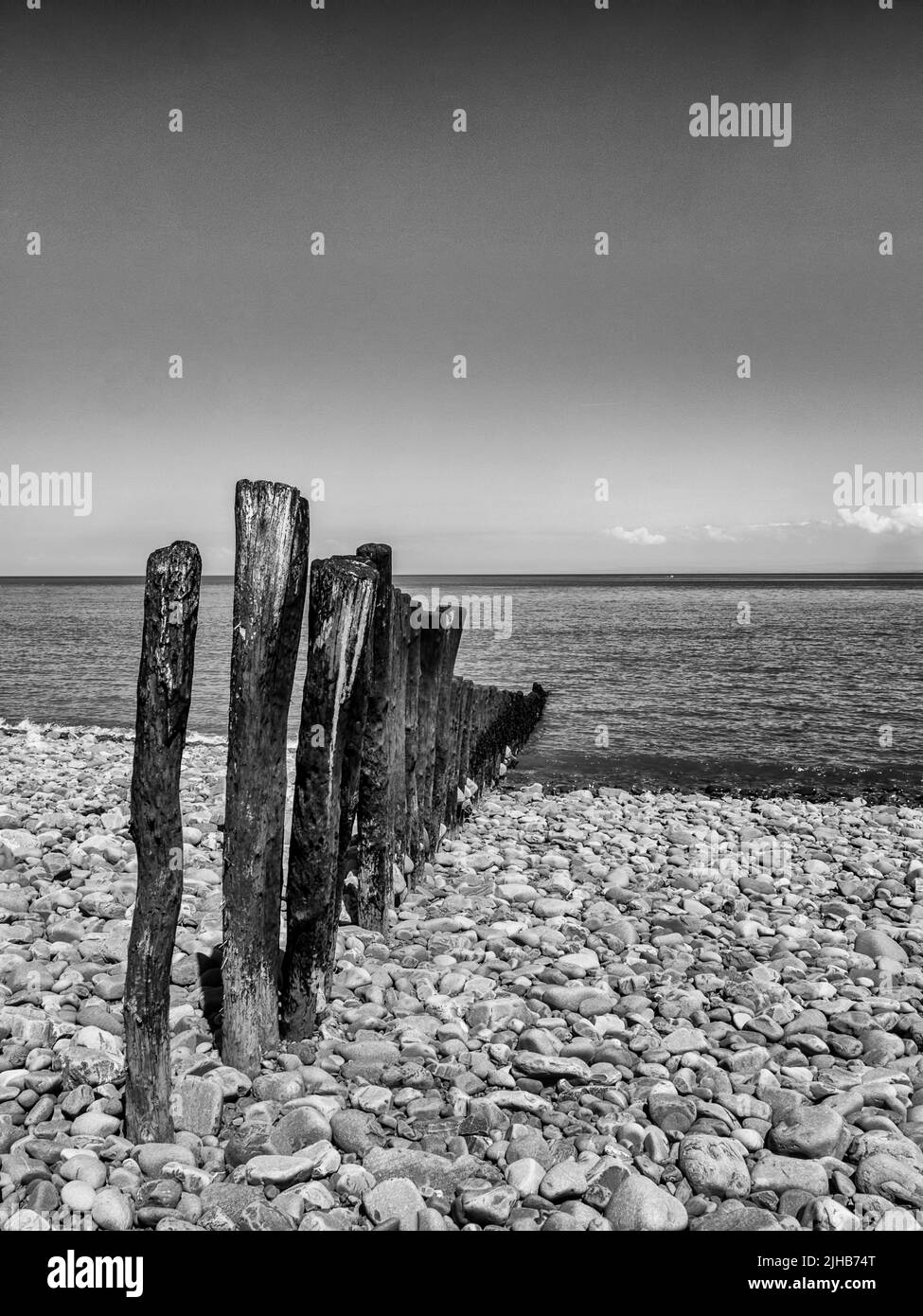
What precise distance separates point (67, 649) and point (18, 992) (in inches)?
1318

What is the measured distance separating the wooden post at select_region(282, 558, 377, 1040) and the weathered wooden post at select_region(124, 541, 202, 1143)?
768 millimetres

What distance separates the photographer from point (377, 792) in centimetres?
559

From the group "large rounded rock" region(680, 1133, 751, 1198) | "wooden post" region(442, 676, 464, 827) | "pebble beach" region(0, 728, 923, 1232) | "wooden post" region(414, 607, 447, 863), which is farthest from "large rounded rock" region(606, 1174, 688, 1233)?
"wooden post" region(442, 676, 464, 827)

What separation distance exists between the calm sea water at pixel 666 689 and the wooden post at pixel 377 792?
362 inches

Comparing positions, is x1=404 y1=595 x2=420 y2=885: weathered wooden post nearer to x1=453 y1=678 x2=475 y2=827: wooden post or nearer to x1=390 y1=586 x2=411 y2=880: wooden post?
x1=390 y1=586 x2=411 y2=880: wooden post

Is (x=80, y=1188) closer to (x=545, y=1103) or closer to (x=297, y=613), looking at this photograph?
(x=545, y=1103)

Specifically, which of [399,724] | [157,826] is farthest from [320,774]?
[399,724]

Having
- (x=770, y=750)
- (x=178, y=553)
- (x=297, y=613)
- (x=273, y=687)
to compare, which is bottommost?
(x=770, y=750)

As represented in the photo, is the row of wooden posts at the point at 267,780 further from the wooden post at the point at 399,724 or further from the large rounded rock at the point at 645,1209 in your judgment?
the large rounded rock at the point at 645,1209

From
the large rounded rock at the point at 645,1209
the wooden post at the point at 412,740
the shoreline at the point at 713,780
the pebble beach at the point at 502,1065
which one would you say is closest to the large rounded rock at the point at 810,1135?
the pebble beach at the point at 502,1065

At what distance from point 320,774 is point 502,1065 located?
5.55ft

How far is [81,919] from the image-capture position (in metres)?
5.42

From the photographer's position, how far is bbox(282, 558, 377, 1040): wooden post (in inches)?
158
